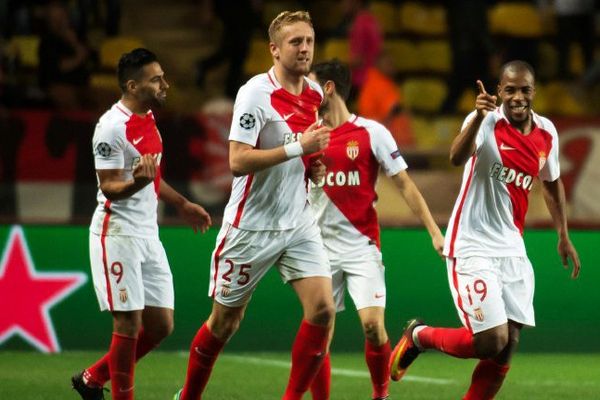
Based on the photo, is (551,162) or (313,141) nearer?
(313,141)

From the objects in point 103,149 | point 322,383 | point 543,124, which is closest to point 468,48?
point 543,124

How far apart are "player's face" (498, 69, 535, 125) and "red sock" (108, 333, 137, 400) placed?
2402 millimetres

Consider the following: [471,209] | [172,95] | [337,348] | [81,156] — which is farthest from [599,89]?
[471,209]

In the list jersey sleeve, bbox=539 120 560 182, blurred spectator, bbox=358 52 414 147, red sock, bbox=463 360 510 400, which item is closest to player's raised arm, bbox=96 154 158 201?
red sock, bbox=463 360 510 400

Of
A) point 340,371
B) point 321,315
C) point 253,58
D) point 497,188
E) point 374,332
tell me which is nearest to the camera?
point 321,315

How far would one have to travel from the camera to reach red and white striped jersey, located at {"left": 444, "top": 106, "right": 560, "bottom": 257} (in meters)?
7.37

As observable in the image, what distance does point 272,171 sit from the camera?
23.1 feet

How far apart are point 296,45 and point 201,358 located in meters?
1.74

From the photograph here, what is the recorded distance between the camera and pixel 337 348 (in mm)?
11250

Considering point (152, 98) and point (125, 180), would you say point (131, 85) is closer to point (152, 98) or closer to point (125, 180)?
point (152, 98)

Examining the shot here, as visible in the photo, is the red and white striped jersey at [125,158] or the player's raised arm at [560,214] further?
the player's raised arm at [560,214]

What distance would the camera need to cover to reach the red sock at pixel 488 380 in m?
7.36

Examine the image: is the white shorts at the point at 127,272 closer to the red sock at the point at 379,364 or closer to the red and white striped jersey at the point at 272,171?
the red and white striped jersey at the point at 272,171

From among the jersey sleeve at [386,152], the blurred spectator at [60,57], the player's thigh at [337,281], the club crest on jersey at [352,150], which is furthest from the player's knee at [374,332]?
the blurred spectator at [60,57]
